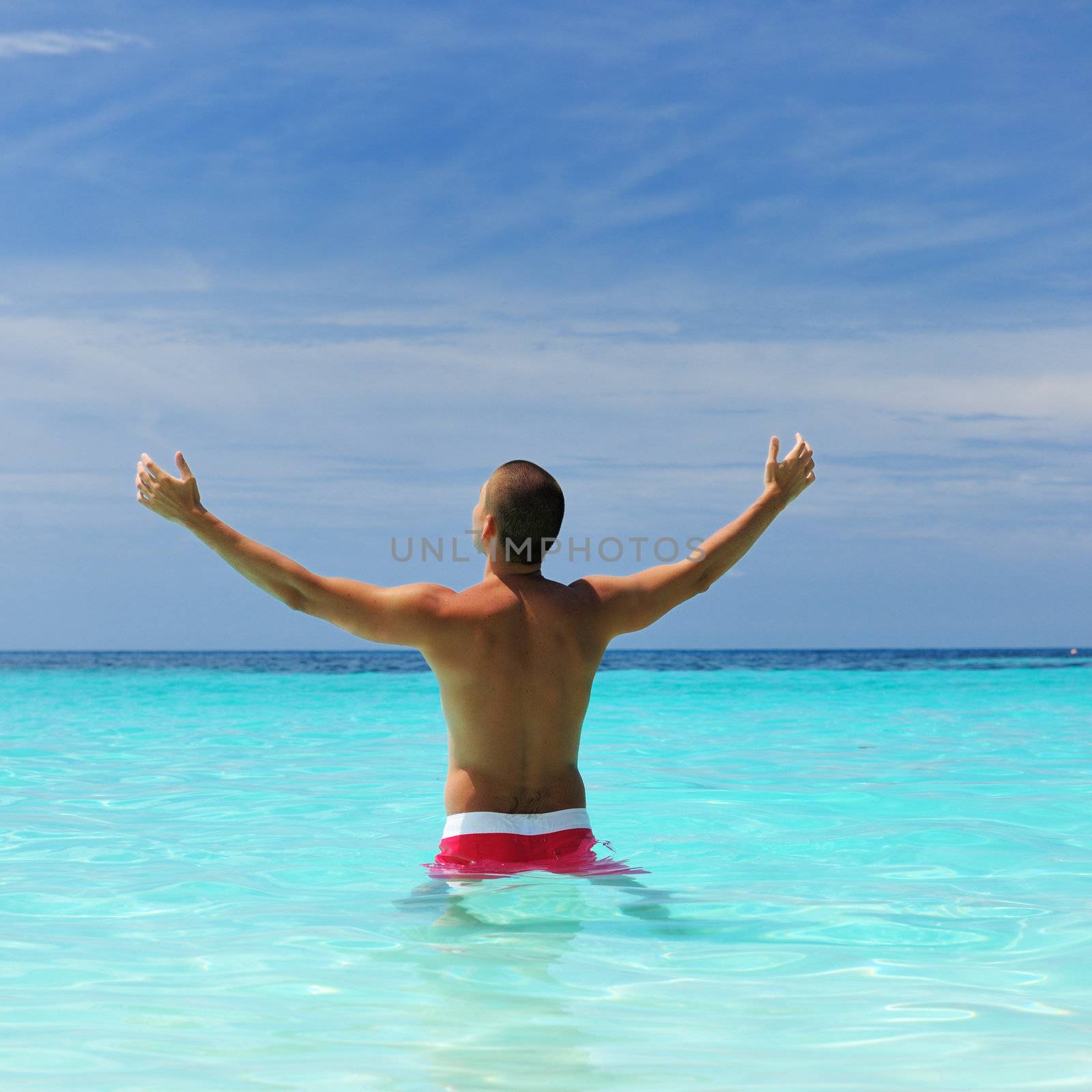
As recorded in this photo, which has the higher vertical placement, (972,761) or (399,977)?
(972,761)

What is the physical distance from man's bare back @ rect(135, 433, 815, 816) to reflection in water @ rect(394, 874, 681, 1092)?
36 cm

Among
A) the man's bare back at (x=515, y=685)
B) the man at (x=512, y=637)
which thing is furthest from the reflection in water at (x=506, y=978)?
the man's bare back at (x=515, y=685)

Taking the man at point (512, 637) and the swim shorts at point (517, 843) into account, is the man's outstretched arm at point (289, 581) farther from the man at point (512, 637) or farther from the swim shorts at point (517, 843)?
the swim shorts at point (517, 843)

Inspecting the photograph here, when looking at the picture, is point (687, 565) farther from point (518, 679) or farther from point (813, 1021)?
point (813, 1021)

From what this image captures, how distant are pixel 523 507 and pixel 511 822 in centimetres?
113

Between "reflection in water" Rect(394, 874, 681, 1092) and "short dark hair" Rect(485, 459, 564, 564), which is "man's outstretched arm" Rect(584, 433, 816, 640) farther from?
"reflection in water" Rect(394, 874, 681, 1092)

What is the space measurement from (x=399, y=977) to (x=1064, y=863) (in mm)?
3682

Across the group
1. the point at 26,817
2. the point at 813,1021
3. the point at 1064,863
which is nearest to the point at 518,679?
the point at 813,1021

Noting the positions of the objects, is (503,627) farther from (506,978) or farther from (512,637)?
(506,978)

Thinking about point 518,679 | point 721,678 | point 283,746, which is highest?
point 721,678

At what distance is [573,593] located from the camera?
13.1ft

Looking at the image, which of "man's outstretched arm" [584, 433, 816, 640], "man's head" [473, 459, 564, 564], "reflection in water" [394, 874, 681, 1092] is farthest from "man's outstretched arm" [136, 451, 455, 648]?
"reflection in water" [394, 874, 681, 1092]

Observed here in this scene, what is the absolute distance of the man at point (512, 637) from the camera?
370 centimetres

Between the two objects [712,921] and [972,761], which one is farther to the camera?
[972,761]
